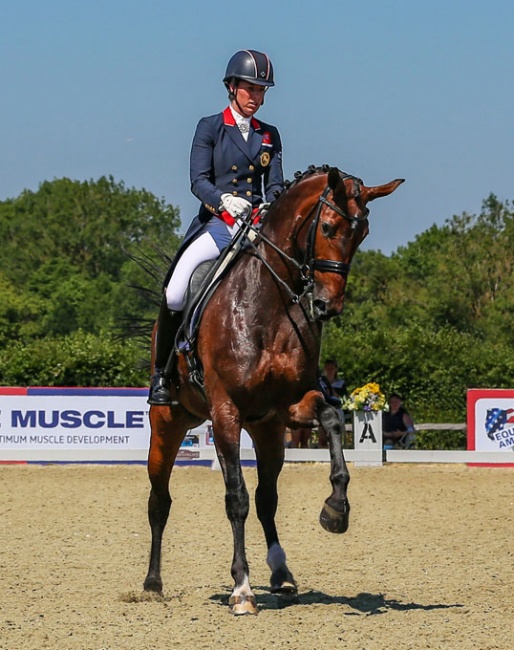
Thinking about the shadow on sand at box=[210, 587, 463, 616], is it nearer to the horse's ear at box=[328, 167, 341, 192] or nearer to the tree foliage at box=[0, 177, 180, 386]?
the horse's ear at box=[328, 167, 341, 192]

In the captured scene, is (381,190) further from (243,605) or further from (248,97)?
(243,605)

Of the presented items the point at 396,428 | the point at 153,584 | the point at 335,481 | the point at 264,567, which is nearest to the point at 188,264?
the point at 335,481

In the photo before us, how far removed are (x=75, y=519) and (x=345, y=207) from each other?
22.3ft

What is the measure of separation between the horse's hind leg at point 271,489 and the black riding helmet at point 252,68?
2140 mm

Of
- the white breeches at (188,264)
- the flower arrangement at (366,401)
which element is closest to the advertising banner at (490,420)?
the flower arrangement at (366,401)

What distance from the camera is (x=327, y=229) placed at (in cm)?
666

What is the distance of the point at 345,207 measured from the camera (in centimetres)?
662

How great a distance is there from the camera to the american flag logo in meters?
18.7

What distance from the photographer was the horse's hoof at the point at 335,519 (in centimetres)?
663

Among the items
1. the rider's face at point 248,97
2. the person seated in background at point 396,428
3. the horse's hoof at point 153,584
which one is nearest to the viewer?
the rider's face at point 248,97

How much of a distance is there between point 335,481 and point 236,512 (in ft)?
2.26

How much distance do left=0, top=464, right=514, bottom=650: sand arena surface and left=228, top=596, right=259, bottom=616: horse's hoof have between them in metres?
0.06

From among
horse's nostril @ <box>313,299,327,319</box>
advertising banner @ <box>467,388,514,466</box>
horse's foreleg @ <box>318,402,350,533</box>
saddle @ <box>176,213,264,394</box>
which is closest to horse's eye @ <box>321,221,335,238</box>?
horse's nostril @ <box>313,299,327,319</box>

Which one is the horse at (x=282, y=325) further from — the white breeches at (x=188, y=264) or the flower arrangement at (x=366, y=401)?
the flower arrangement at (x=366, y=401)
